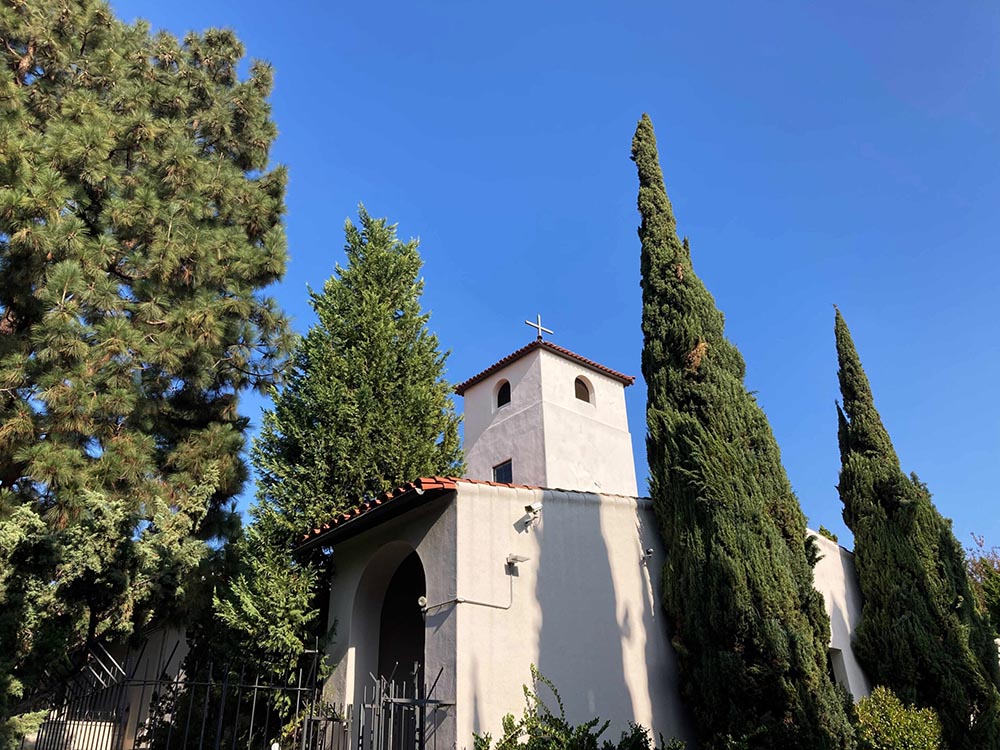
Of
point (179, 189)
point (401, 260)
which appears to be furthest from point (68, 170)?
point (401, 260)

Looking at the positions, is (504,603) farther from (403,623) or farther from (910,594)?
(910,594)

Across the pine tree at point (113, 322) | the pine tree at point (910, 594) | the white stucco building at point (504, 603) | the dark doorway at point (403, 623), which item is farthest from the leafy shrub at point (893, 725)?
the pine tree at point (113, 322)

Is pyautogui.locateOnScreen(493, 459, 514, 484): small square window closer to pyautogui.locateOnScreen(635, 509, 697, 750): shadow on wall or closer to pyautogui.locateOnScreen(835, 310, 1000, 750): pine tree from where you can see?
pyautogui.locateOnScreen(635, 509, 697, 750): shadow on wall

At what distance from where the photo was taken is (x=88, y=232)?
34.7ft

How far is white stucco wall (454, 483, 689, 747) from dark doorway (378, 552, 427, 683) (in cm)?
254

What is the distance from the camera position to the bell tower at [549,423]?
16.3m

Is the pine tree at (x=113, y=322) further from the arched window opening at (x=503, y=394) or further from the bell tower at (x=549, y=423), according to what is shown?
the arched window opening at (x=503, y=394)

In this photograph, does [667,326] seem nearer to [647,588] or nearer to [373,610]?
[647,588]

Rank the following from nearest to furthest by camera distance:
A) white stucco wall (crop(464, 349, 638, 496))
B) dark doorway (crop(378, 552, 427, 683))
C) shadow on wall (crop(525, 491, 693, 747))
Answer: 1. shadow on wall (crop(525, 491, 693, 747))
2. dark doorway (crop(378, 552, 427, 683))
3. white stucco wall (crop(464, 349, 638, 496))

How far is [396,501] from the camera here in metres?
9.04

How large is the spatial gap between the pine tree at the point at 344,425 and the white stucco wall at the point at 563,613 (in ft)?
8.31

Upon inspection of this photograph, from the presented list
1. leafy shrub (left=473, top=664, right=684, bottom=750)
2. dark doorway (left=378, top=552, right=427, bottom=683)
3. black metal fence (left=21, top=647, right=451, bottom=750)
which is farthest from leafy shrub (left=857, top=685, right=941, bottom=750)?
dark doorway (left=378, top=552, right=427, bottom=683)

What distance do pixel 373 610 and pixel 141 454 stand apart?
408 cm

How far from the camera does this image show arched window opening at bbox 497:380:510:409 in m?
17.9
